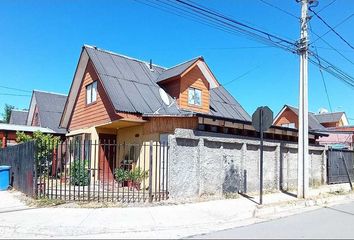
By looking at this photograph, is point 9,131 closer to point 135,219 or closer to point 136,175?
point 136,175

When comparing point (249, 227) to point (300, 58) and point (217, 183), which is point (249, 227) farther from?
point (300, 58)

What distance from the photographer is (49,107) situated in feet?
107

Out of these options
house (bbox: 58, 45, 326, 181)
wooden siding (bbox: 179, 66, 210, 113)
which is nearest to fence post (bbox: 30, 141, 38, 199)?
house (bbox: 58, 45, 326, 181)

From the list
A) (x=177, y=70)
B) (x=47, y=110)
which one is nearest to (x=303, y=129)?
(x=177, y=70)

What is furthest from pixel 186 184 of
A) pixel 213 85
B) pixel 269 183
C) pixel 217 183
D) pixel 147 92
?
pixel 213 85

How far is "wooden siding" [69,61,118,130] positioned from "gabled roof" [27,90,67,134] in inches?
283

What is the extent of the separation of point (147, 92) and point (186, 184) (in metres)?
6.52

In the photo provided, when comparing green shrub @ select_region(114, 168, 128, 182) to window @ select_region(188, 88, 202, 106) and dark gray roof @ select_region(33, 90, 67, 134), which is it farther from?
dark gray roof @ select_region(33, 90, 67, 134)

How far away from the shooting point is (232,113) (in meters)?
21.6

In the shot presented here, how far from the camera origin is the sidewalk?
8328 mm

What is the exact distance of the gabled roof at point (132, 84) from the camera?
16094 mm

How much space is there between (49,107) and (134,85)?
1740cm

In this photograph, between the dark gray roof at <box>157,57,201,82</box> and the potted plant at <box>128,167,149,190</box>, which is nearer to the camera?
the potted plant at <box>128,167,149,190</box>

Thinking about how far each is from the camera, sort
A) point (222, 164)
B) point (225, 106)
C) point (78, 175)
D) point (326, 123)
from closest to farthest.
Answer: point (78, 175)
point (222, 164)
point (225, 106)
point (326, 123)
